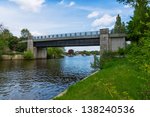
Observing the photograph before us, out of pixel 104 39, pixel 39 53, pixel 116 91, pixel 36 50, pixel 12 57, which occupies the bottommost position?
pixel 12 57

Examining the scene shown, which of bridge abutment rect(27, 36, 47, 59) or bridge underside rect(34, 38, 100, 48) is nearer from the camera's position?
bridge underside rect(34, 38, 100, 48)

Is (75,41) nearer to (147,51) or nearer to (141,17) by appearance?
(141,17)

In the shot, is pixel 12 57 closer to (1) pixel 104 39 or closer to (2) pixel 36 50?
(2) pixel 36 50

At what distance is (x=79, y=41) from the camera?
94.9m

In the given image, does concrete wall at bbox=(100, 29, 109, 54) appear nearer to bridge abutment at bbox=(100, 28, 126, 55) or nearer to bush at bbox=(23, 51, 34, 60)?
bridge abutment at bbox=(100, 28, 126, 55)

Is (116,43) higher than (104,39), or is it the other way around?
(104,39)

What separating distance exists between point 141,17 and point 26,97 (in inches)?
1050

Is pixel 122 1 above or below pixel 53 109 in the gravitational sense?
above

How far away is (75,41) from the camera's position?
9669 cm

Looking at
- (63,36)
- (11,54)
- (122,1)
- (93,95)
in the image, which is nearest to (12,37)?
(11,54)

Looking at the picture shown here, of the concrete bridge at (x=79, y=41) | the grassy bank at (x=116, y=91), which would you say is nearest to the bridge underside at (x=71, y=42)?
the concrete bridge at (x=79, y=41)

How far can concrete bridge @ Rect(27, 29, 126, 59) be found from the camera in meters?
80.1

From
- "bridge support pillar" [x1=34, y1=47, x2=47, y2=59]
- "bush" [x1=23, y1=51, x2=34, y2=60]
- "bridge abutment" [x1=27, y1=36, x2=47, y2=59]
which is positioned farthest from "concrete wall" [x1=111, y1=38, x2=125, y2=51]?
"bridge support pillar" [x1=34, y1=47, x2=47, y2=59]

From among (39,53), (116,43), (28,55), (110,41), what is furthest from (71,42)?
(39,53)
